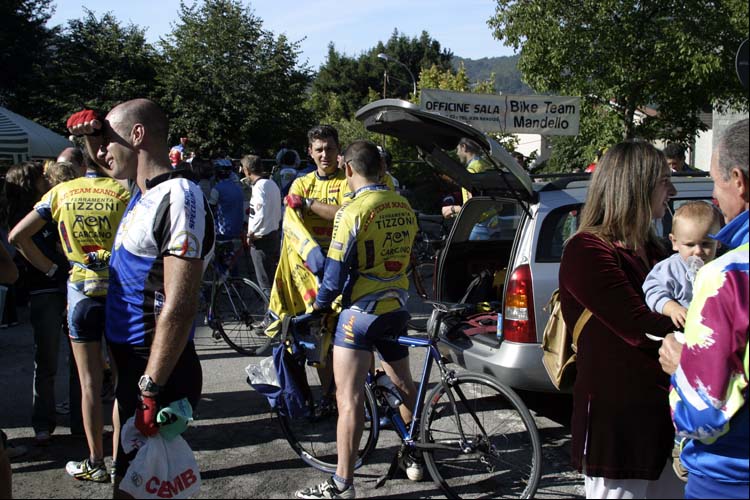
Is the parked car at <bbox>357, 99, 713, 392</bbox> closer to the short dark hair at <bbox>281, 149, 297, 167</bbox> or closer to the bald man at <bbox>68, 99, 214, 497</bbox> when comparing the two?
the bald man at <bbox>68, 99, 214, 497</bbox>

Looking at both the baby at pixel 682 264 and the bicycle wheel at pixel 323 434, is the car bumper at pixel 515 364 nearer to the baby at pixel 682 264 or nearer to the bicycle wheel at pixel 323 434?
the bicycle wheel at pixel 323 434

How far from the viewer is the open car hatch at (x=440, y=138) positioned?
4.06 meters

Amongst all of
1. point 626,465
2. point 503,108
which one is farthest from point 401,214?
point 503,108

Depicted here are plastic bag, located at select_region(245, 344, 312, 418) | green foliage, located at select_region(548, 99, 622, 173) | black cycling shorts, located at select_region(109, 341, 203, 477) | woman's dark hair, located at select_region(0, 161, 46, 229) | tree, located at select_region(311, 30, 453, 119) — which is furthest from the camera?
tree, located at select_region(311, 30, 453, 119)

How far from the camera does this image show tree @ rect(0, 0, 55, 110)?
33.2 meters

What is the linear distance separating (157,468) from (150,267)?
729 millimetres

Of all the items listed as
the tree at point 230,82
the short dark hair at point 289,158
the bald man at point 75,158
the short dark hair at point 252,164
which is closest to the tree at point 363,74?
the tree at point 230,82

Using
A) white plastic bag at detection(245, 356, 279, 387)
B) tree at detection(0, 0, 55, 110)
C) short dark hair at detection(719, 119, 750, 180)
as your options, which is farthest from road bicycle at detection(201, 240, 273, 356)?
tree at detection(0, 0, 55, 110)

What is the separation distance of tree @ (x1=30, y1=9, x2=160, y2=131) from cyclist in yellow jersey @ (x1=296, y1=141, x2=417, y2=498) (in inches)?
1176

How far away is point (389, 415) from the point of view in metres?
4.11

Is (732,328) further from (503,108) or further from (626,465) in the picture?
(503,108)

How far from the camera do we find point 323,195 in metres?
5.31

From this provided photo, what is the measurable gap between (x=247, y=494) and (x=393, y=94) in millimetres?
51952

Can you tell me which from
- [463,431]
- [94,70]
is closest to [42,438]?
[463,431]
